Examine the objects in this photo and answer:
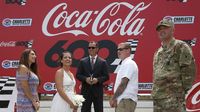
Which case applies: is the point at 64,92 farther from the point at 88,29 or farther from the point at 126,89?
the point at 88,29

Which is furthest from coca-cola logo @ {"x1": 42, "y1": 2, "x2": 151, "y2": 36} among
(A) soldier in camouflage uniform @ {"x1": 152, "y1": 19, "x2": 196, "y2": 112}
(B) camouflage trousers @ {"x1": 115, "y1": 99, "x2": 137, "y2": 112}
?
(A) soldier in camouflage uniform @ {"x1": 152, "y1": 19, "x2": 196, "y2": 112}

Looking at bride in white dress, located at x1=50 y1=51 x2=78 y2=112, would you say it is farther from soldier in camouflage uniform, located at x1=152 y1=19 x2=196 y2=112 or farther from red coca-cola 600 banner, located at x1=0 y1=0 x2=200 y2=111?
red coca-cola 600 banner, located at x1=0 y1=0 x2=200 y2=111

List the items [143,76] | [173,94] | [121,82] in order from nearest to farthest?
[173,94] → [121,82] → [143,76]

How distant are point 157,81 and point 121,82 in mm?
973

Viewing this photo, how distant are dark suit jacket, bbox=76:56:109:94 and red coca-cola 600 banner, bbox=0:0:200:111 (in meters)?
0.57

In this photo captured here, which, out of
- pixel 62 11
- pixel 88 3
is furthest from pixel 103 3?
pixel 62 11

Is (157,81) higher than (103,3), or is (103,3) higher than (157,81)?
(103,3)

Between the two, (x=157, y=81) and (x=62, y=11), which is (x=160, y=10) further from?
(x=157, y=81)

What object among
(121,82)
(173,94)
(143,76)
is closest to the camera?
(173,94)

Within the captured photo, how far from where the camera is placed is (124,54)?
4.52 m

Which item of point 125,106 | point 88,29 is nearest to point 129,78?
point 125,106

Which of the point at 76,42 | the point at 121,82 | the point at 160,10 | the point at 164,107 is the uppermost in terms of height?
the point at 160,10

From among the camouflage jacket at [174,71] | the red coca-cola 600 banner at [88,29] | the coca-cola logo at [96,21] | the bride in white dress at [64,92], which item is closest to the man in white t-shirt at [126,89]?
the bride in white dress at [64,92]

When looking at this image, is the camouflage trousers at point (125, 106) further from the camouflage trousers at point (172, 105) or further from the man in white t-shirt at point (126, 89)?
the camouflage trousers at point (172, 105)
